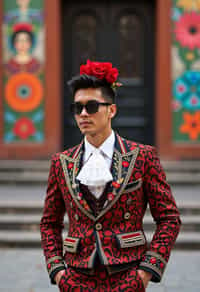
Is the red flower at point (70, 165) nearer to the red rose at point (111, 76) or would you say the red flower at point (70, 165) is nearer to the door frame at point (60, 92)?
the red rose at point (111, 76)

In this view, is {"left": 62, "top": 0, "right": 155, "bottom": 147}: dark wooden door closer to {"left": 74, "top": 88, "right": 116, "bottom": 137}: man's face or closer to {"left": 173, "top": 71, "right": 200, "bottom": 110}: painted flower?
{"left": 173, "top": 71, "right": 200, "bottom": 110}: painted flower

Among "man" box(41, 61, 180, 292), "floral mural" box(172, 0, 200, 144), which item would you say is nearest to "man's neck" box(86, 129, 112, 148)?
"man" box(41, 61, 180, 292)

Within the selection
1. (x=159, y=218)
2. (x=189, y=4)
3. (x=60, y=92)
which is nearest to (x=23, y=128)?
(x=60, y=92)

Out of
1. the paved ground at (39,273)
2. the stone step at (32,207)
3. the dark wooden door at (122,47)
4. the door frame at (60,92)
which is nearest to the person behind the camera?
the paved ground at (39,273)

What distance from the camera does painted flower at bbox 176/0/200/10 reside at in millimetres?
9359

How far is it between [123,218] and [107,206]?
3.5 inches

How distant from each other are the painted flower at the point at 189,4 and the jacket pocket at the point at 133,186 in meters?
7.54

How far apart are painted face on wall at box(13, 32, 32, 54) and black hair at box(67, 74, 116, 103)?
290 inches

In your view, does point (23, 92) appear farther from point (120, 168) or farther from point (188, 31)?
point (120, 168)

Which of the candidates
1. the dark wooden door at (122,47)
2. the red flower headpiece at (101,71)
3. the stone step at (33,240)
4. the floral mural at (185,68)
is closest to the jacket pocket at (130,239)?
the red flower headpiece at (101,71)

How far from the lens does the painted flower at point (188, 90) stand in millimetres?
9367

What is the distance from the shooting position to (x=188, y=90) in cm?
940

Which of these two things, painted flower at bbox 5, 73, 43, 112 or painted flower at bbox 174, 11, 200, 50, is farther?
painted flower at bbox 5, 73, 43, 112

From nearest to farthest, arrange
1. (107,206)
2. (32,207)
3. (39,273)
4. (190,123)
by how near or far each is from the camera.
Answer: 1. (107,206)
2. (39,273)
3. (32,207)
4. (190,123)
